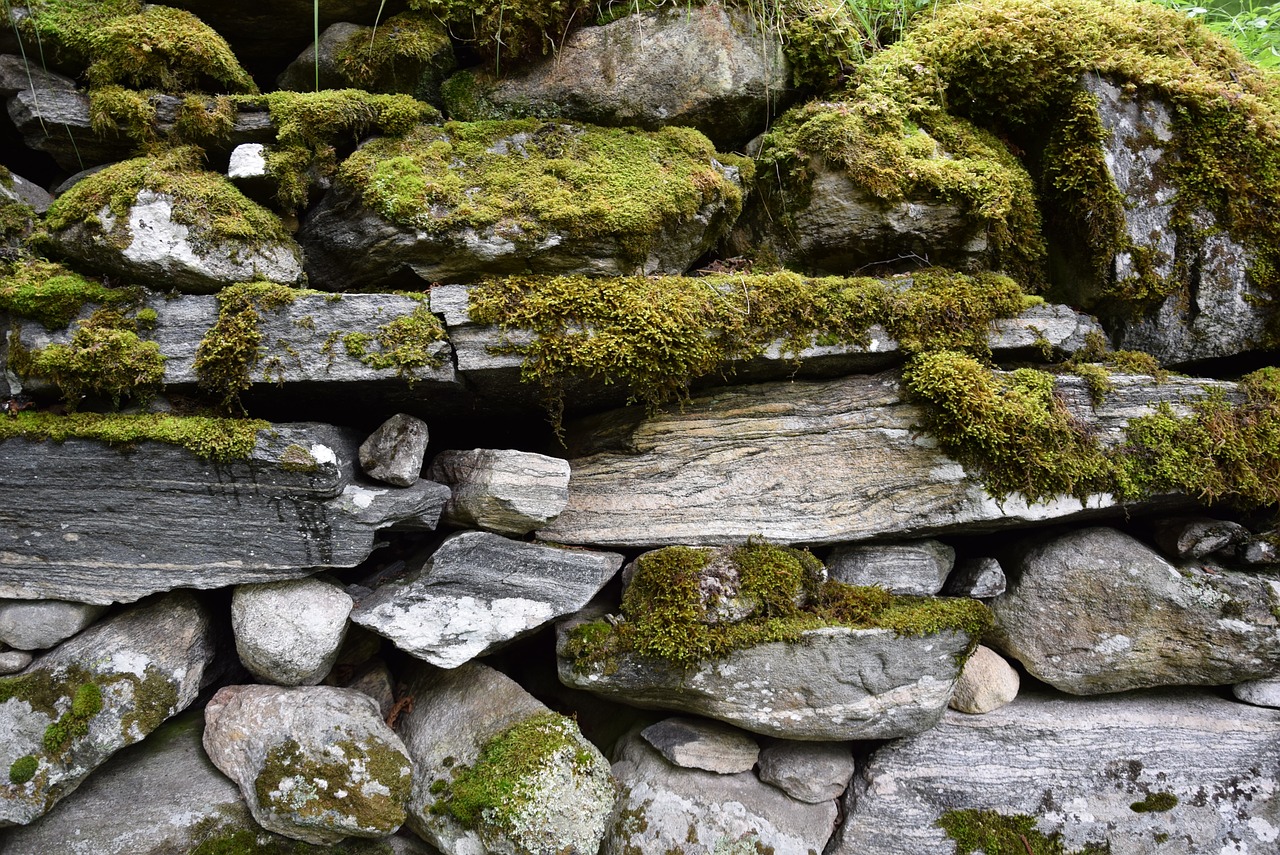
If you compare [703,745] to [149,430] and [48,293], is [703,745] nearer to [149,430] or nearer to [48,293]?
[149,430]

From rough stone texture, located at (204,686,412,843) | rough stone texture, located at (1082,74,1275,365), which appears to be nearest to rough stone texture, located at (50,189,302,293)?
rough stone texture, located at (204,686,412,843)

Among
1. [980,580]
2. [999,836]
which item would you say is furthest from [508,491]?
[999,836]

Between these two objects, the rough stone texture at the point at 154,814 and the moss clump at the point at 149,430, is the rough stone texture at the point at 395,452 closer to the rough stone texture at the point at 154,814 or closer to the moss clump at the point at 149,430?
the moss clump at the point at 149,430

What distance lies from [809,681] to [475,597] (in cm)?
207

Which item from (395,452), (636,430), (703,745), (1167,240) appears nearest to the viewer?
(395,452)

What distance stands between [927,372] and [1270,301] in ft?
8.56

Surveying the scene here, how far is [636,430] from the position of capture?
171 inches

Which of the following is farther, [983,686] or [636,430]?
[983,686]

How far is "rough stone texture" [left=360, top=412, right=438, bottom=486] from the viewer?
3.84m

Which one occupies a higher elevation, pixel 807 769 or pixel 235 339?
pixel 235 339

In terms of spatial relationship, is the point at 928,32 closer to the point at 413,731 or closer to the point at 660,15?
the point at 660,15

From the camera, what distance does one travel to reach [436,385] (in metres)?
3.73

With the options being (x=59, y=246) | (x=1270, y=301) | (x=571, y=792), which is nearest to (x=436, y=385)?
(x=59, y=246)

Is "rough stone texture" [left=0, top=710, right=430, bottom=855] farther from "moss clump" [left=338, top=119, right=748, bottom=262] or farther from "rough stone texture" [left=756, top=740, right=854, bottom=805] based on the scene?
"moss clump" [left=338, top=119, right=748, bottom=262]
